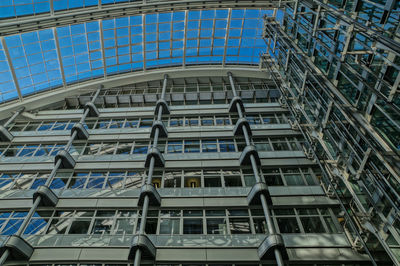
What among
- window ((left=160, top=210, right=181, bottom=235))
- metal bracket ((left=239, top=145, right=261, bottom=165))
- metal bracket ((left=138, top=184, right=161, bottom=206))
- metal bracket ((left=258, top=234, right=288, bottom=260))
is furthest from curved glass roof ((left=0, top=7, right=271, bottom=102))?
metal bracket ((left=258, top=234, right=288, bottom=260))

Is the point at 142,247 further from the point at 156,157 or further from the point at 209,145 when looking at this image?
the point at 209,145

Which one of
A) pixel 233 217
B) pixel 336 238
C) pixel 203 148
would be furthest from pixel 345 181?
pixel 203 148

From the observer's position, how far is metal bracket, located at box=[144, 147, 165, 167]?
19688 mm

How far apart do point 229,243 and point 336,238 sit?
5322mm

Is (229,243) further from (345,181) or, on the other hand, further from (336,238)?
(345,181)

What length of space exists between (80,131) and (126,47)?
1094cm

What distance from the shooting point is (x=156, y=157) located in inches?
781

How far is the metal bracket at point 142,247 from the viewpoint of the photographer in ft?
45.5

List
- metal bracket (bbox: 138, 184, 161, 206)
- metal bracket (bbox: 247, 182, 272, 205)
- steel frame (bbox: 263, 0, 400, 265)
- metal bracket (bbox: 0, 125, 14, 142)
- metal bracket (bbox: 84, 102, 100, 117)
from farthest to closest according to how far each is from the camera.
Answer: metal bracket (bbox: 84, 102, 100, 117)
metal bracket (bbox: 0, 125, 14, 142)
metal bracket (bbox: 138, 184, 161, 206)
metal bracket (bbox: 247, 182, 272, 205)
steel frame (bbox: 263, 0, 400, 265)

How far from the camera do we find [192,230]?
1666 centimetres

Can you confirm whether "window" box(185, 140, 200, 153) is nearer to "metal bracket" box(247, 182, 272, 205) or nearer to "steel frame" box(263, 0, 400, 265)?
"metal bracket" box(247, 182, 272, 205)

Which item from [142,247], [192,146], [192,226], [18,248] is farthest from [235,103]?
[18,248]

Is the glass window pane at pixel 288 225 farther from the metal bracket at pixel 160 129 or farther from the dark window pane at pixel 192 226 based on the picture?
the metal bracket at pixel 160 129

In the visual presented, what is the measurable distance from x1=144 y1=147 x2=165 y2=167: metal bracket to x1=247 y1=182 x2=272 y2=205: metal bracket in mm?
6037
